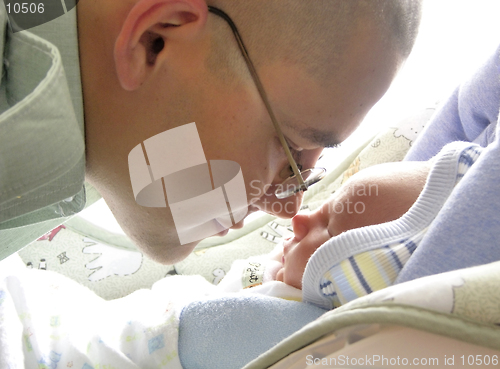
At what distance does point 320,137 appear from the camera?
803mm

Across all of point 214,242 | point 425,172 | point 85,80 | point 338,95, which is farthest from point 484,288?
point 214,242

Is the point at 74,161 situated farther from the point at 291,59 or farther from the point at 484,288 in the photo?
the point at 484,288

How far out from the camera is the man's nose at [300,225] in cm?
104

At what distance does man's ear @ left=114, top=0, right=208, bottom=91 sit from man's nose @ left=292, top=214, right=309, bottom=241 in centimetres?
56

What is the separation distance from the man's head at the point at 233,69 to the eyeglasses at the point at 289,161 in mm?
11

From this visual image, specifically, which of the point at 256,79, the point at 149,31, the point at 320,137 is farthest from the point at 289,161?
the point at 149,31

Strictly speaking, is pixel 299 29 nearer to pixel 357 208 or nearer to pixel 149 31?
pixel 149 31

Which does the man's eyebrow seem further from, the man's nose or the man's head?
the man's nose

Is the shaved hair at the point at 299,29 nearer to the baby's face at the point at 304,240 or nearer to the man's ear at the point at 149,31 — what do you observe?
the man's ear at the point at 149,31

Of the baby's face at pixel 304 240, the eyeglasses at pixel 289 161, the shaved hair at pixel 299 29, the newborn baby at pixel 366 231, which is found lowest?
the baby's face at pixel 304 240

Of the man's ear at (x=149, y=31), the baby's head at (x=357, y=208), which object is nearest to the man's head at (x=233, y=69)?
the man's ear at (x=149, y=31)

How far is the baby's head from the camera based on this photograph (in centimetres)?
89

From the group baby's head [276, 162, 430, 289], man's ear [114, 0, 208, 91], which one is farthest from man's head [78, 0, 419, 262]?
baby's head [276, 162, 430, 289]

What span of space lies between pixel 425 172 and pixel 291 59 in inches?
18.7
